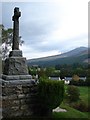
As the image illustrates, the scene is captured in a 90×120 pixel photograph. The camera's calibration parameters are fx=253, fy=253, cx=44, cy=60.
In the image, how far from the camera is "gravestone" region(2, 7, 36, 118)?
26.9 ft

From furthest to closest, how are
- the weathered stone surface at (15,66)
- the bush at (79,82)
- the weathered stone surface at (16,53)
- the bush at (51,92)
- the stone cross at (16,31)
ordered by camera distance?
the bush at (79,82) → the stone cross at (16,31) → the weathered stone surface at (16,53) → the weathered stone surface at (15,66) → the bush at (51,92)

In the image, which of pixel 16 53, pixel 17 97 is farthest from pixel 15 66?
pixel 17 97

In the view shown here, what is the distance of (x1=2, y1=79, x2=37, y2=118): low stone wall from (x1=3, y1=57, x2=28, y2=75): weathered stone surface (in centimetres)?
40

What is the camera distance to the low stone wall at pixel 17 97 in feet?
26.9

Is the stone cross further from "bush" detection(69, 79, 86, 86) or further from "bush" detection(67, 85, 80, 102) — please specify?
"bush" detection(69, 79, 86, 86)

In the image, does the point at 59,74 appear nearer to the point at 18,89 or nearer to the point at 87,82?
the point at 87,82

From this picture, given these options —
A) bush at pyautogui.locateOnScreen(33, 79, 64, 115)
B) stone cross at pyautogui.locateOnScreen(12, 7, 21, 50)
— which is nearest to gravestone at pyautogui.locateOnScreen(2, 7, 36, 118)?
stone cross at pyautogui.locateOnScreen(12, 7, 21, 50)

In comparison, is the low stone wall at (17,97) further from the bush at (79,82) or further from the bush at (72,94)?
the bush at (79,82)

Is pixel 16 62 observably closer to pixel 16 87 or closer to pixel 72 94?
pixel 16 87

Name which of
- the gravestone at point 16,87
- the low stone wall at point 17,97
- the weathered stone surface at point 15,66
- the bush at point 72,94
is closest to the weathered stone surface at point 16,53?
the gravestone at point 16,87

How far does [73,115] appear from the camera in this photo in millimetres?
8766

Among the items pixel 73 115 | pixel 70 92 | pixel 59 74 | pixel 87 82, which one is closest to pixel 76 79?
pixel 87 82

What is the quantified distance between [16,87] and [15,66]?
806mm

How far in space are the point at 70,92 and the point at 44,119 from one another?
320 inches
